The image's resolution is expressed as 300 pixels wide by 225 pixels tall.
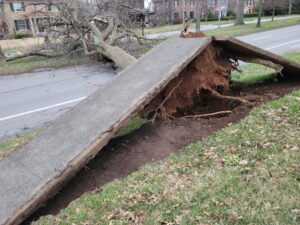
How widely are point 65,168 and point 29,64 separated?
13.3m

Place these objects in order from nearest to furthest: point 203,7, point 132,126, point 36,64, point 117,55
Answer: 1. point 132,126
2. point 117,55
3. point 36,64
4. point 203,7

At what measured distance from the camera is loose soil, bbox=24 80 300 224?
4027mm

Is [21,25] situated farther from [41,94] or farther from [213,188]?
[213,188]

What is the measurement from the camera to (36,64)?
15.7 m

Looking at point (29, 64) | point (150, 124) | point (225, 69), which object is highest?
point (225, 69)

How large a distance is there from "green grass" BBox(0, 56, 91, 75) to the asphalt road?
2.10 ft

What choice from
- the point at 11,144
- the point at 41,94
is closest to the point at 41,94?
the point at 41,94

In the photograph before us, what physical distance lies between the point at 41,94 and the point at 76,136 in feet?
21.3

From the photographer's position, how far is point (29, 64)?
1593 centimetres

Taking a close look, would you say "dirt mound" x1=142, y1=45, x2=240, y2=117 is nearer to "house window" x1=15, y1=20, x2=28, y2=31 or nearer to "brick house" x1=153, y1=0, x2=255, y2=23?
"brick house" x1=153, y1=0, x2=255, y2=23

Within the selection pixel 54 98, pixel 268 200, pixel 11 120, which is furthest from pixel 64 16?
pixel 268 200

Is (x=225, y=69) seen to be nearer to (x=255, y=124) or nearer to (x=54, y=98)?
(x=255, y=124)

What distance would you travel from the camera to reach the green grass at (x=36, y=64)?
14.7 m

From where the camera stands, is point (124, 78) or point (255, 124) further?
point (124, 78)
